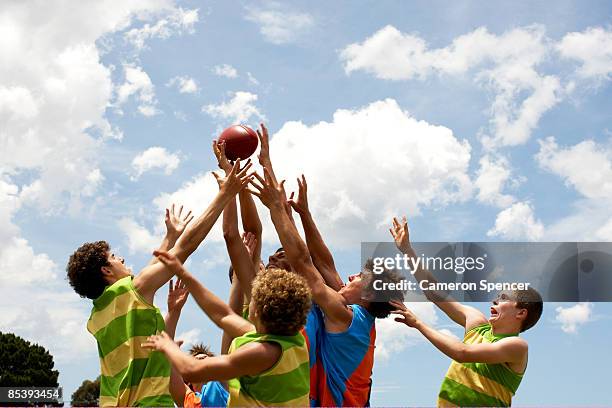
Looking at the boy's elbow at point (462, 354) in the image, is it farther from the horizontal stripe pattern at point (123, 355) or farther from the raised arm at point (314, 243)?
the horizontal stripe pattern at point (123, 355)

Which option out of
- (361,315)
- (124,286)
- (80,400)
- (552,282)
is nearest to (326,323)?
(361,315)

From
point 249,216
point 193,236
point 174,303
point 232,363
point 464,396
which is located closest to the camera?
point 232,363

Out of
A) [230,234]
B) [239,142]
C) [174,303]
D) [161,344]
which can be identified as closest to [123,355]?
[174,303]

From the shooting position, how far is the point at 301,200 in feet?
31.6

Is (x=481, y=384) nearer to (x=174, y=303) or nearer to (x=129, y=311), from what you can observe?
(x=174, y=303)

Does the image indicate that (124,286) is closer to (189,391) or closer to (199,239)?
(199,239)

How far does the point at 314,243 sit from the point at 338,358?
1.56 m

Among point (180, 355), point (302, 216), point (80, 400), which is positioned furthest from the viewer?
point (80, 400)

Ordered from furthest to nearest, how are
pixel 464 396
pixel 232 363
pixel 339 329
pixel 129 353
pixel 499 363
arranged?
pixel 464 396 → pixel 499 363 → pixel 339 329 → pixel 129 353 → pixel 232 363

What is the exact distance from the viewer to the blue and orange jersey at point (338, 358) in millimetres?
8625

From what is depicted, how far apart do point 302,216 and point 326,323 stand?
1.61 m

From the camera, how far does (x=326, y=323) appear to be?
859cm

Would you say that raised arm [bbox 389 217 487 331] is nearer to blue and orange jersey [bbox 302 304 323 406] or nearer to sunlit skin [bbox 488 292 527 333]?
sunlit skin [bbox 488 292 527 333]

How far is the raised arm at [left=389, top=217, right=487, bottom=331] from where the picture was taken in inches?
401
